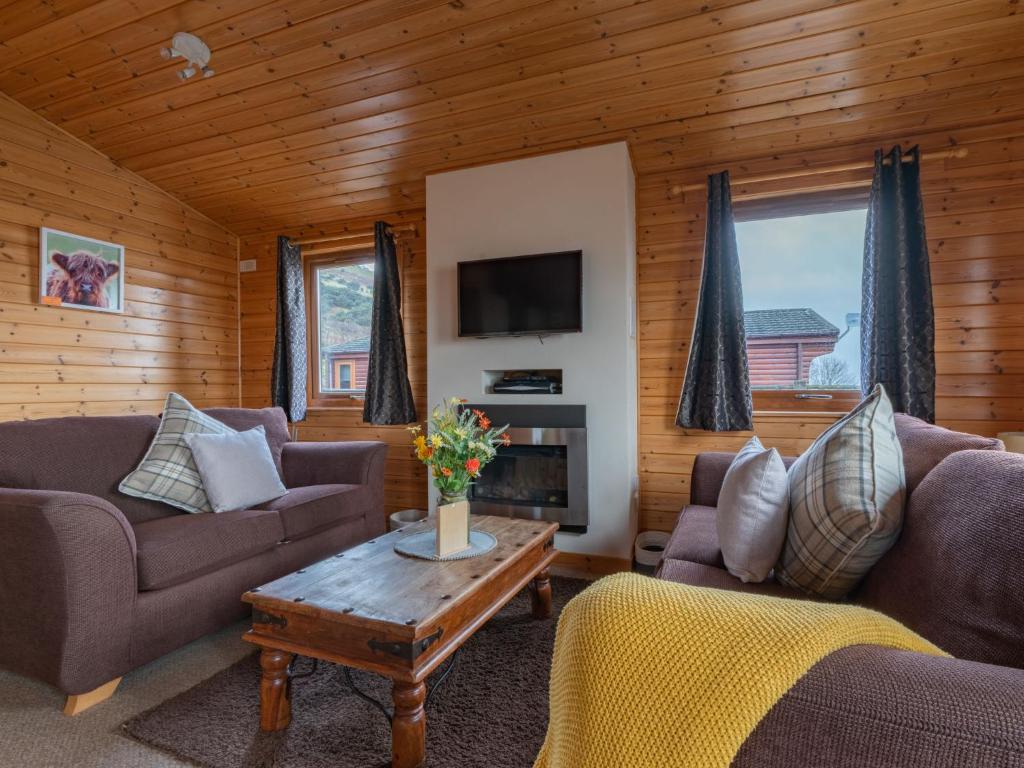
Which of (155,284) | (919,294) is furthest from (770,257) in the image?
(155,284)

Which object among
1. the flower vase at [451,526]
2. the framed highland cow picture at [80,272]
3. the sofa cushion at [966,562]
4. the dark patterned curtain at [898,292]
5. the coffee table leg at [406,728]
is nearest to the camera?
the sofa cushion at [966,562]

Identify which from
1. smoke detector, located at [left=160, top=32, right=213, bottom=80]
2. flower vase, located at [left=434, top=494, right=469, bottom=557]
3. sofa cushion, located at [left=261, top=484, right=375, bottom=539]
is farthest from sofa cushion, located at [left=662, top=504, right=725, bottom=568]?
smoke detector, located at [left=160, top=32, right=213, bottom=80]

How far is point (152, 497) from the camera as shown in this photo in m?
2.31

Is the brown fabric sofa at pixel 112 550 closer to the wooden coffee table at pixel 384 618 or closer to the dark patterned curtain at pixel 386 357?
the wooden coffee table at pixel 384 618

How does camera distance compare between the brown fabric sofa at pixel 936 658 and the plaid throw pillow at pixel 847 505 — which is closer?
the brown fabric sofa at pixel 936 658

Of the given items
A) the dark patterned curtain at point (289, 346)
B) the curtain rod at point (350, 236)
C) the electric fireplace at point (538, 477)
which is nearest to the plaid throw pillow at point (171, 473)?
the electric fireplace at point (538, 477)

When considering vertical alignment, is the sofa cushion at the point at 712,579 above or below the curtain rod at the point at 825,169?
below

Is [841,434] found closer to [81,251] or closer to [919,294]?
[919,294]

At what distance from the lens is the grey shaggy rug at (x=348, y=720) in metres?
1.46

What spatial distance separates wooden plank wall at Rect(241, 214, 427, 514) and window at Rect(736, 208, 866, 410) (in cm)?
226

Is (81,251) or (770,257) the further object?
(81,251)

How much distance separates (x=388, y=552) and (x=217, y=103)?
2.85m

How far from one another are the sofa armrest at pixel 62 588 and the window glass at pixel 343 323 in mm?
2721

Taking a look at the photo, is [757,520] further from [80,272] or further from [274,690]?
[80,272]
